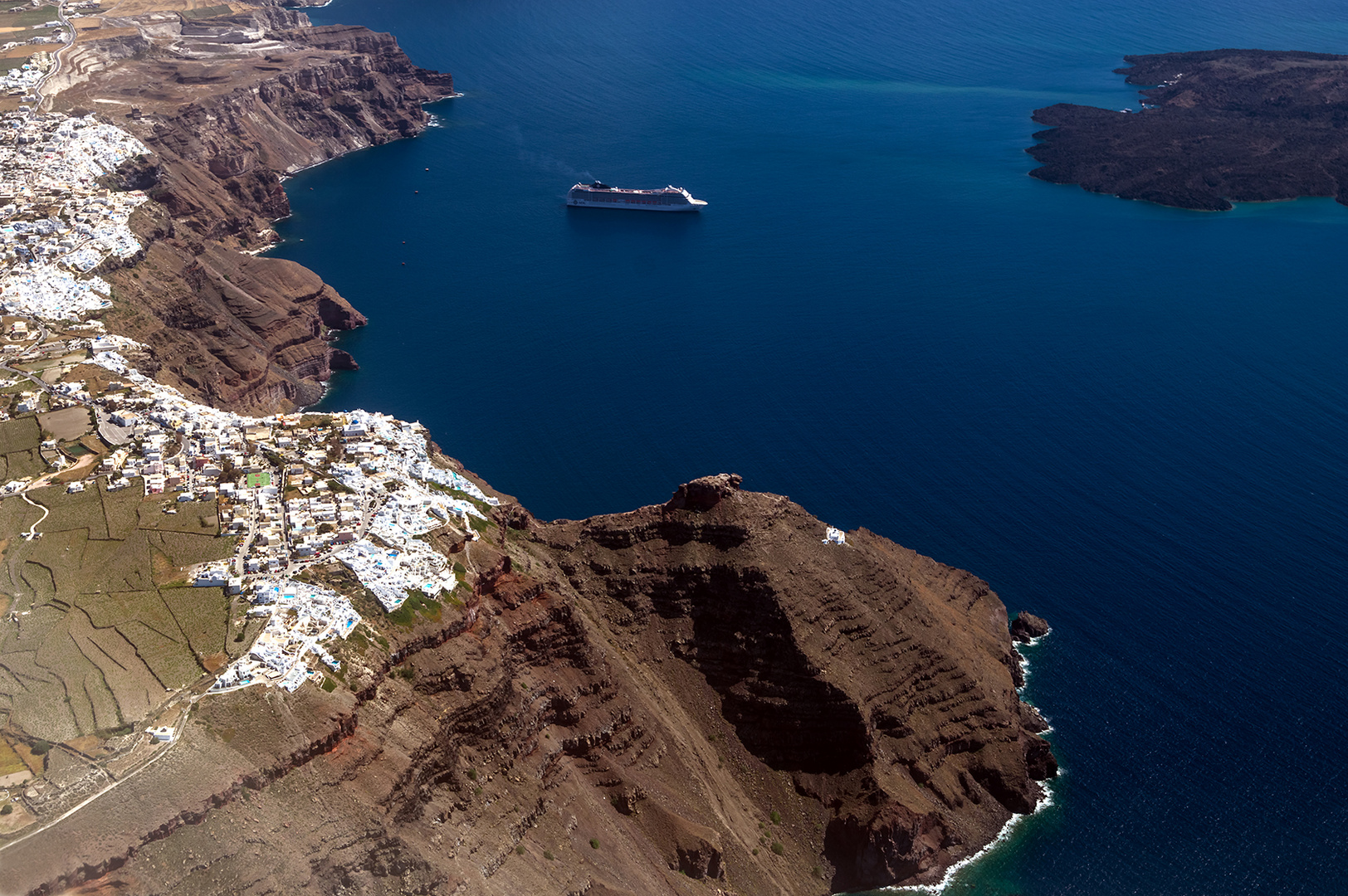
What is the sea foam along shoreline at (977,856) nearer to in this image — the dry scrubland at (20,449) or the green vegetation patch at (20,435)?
the dry scrubland at (20,449)

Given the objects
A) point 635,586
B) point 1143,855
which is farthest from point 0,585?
point 1143,855

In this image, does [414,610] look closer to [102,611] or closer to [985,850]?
[102,611]

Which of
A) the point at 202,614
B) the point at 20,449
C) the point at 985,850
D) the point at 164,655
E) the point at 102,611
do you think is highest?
the point at 20,449

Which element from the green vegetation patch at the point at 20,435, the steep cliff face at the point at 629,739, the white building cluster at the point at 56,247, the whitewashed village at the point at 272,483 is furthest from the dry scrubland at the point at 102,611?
the white building cluster at the point at 56,247

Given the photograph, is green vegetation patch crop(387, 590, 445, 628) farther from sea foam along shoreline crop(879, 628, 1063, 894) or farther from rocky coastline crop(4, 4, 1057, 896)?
sea foam along shoreline crop(879, 628, 1063, 894)

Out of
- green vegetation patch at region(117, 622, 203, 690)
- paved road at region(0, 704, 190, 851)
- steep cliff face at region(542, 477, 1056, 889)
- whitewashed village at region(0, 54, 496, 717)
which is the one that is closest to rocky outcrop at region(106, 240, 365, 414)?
whitewashed village at region(0, 54, 496, 717)

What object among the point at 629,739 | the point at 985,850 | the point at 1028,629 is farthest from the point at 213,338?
the point at 985,850
